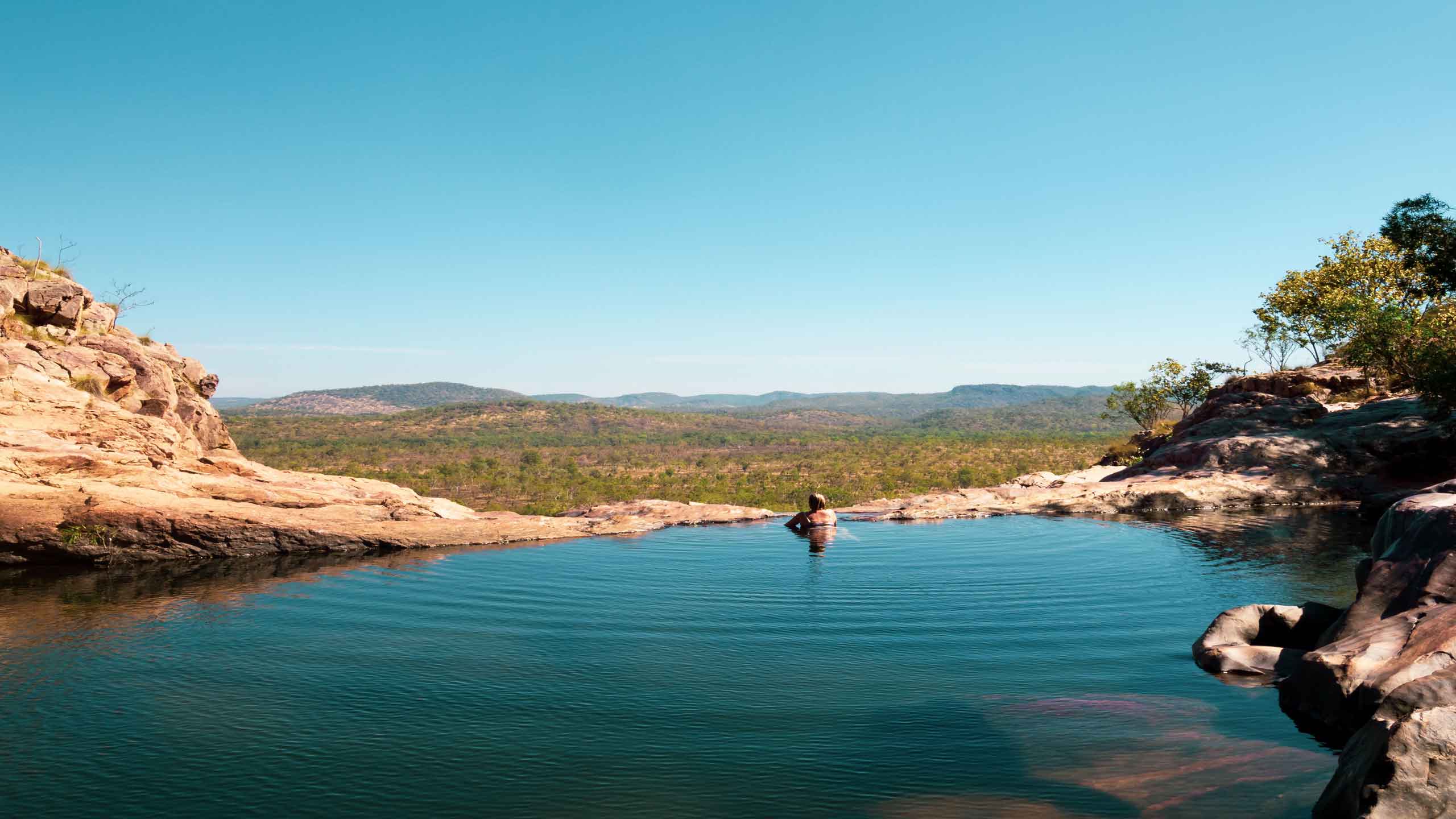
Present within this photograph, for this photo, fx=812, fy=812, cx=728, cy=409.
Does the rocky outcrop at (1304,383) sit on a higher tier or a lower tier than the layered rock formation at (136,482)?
higher

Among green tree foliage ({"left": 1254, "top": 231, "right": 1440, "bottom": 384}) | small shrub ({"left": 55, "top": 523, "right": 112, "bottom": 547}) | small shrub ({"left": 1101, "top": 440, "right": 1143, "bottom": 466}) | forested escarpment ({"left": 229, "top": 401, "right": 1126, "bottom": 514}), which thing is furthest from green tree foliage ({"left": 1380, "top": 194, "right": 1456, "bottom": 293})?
small shrub ({"left": 55, "top": 523, "right": 112, "bottom": 547})

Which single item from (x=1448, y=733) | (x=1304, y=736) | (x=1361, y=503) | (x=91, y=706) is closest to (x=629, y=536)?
(x=91, y=706)

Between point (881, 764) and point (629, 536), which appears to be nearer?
point (881, 764)

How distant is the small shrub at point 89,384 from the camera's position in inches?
1153

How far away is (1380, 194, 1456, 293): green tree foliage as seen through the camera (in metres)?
40.3

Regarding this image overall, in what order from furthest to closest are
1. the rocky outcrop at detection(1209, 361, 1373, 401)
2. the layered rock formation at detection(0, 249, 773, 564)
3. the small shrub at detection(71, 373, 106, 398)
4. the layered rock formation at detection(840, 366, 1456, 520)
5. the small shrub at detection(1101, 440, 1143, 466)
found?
the small shrub at detection(1101, 440, 1143, 466)
the rocky outcrop at detection(1209, 361, 1373, 401)
the layered rock formation at detection(840, 366, 1456, 520)
the small shrub at detection(71, 373, 106, 398)
the layered rock formation at detection(0, 249, 773, 564)

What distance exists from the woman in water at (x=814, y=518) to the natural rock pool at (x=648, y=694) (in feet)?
28.0

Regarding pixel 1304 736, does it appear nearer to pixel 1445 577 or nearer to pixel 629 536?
pixel 1445 577

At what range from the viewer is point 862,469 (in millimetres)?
80875

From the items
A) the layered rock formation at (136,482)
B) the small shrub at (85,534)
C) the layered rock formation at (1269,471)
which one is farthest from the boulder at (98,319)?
the layered rock formation at (1269,471)

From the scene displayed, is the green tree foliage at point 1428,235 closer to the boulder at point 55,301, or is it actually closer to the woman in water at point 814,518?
the woman in water at point 814,518

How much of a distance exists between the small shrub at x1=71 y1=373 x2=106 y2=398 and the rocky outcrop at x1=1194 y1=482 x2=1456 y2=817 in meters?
35.5

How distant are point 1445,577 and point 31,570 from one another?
3461cm

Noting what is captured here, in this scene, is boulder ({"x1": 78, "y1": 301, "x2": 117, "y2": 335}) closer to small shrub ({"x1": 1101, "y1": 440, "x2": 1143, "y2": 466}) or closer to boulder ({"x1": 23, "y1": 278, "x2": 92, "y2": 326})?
boulder ({"x1": 23, "y1": 278, "x2": 92, "y2": 326})
